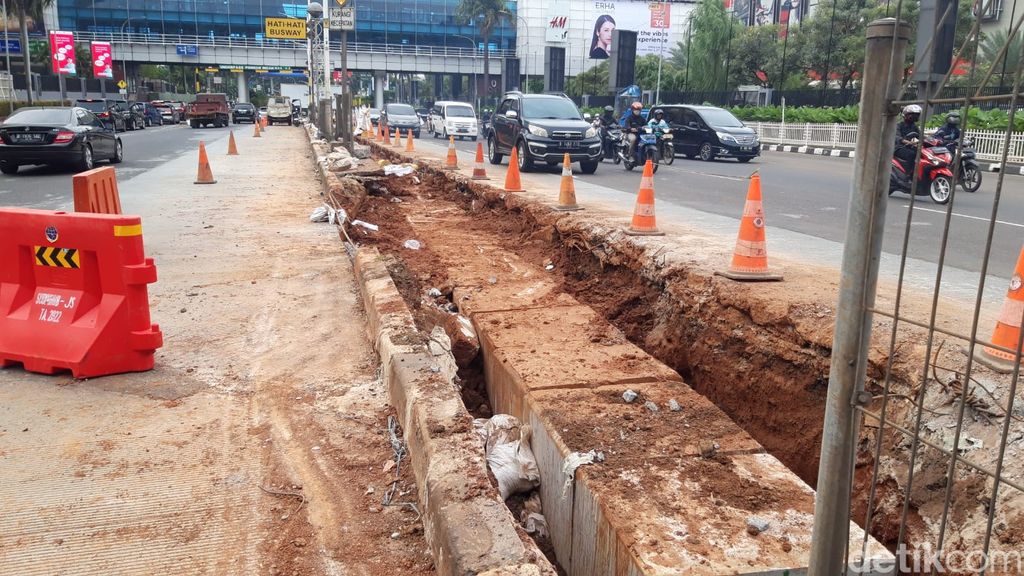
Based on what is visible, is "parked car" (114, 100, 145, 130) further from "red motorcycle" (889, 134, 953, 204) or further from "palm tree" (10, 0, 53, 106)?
"red motorcycle" (889, 134, 953, 204)

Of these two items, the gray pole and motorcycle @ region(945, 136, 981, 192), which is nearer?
the gray pole

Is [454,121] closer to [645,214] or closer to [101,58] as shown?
[645,214]

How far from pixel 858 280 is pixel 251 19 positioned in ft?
283

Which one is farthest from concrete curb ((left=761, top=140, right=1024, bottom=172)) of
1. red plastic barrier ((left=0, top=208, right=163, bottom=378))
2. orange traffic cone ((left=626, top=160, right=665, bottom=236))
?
red plastic barrier ((left=0, top=208, right=163, bottom=378))

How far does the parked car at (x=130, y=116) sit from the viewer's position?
3997 centimetres

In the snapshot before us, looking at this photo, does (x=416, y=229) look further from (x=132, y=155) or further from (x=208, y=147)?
(x=208, y=147)

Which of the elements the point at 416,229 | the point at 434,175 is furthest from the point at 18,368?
the point at 434,175

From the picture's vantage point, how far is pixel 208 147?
26.1 m

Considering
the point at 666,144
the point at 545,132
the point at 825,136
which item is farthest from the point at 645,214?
the point at 825,136

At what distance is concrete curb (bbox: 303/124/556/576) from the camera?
7.67 feet

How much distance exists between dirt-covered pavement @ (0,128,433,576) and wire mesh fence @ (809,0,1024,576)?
1.57 m

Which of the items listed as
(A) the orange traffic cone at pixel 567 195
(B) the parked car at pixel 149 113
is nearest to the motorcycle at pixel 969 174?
(A) the orange traffic cone at pixel 567 195

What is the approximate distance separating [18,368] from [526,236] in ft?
18.6

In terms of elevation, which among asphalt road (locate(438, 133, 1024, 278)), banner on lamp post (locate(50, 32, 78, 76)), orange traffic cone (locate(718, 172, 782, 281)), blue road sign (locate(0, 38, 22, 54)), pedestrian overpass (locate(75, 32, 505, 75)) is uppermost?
pedestrian overpass (locate(75, 32, 505, 75))
